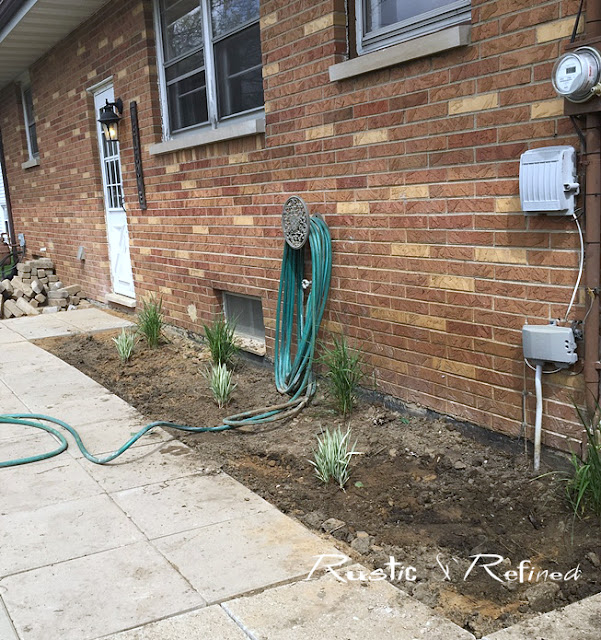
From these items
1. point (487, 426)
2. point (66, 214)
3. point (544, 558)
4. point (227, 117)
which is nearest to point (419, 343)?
point (487, 426)

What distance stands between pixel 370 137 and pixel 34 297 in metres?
7.67

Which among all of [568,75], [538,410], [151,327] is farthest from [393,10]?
[151,327]

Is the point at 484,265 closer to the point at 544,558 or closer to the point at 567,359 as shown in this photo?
the point at 567,359

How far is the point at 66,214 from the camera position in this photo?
11148mm

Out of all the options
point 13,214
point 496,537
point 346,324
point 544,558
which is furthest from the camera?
point 13,214

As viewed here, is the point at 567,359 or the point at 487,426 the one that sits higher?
the point at 567,359

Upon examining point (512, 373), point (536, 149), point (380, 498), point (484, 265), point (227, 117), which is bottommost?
point (380, 498)

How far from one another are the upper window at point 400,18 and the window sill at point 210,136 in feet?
3.78

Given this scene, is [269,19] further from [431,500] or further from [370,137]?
[431,500]

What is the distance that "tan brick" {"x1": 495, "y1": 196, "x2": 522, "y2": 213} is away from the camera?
3535 millimetres

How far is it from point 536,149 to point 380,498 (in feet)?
6.02

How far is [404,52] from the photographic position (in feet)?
13.2

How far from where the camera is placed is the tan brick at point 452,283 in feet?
12.8

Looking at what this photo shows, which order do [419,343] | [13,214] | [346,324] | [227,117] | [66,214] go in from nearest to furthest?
1. [419,343]
2. [346,324]
3. [227,117]
4. [66,214]
5. [13,214]
